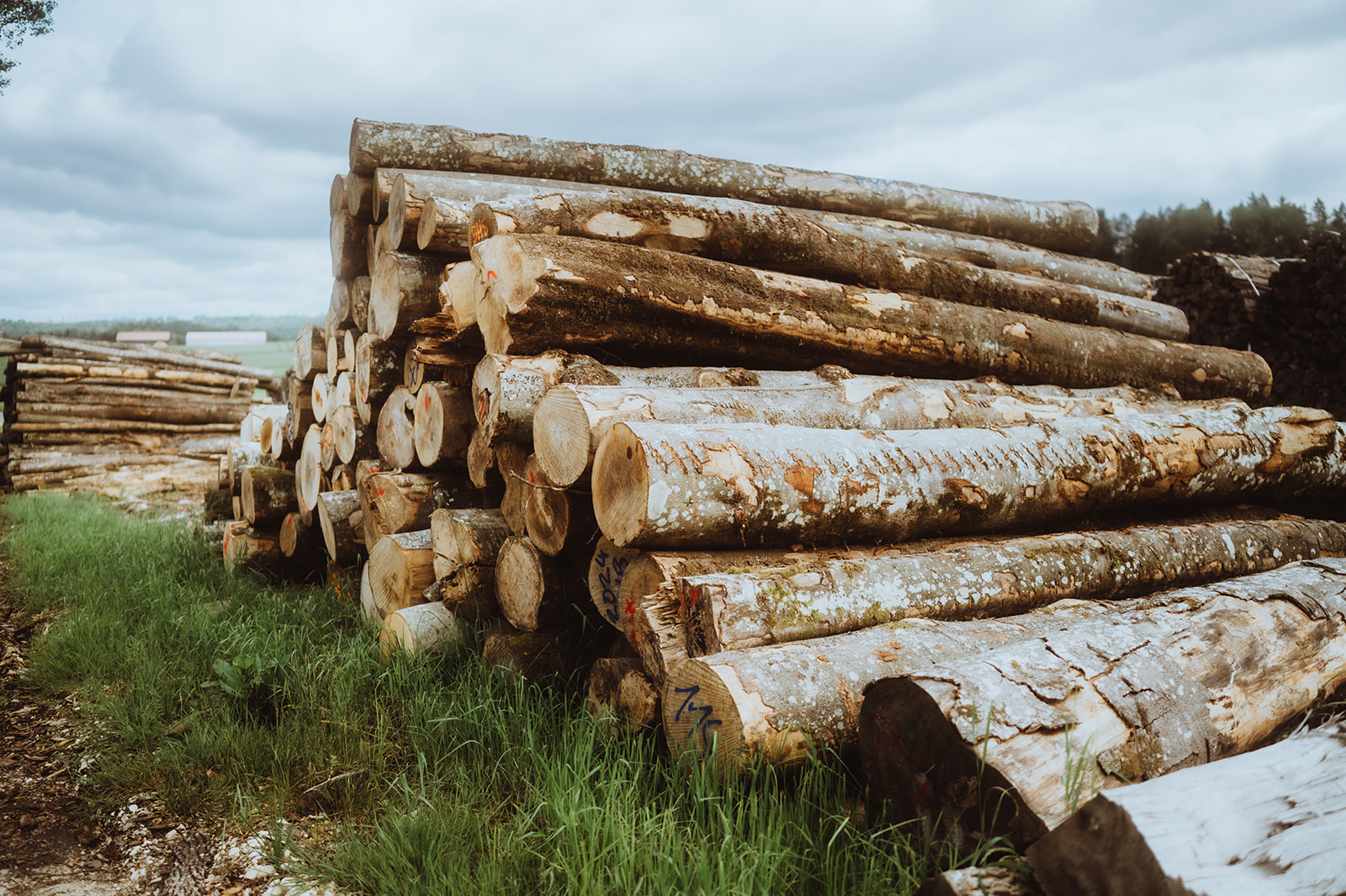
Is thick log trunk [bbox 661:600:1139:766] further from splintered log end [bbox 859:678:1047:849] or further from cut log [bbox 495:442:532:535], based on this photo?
cut log [bbox 495:442:532:535]

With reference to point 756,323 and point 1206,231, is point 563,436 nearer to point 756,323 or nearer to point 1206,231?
point 756,323

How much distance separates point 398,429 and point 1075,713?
3.55m

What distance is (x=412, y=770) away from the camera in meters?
2.67

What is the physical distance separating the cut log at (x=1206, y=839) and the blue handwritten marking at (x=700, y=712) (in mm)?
835

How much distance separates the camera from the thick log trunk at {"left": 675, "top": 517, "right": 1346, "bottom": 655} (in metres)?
2.30

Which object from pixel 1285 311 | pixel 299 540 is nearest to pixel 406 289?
pixel 299 540

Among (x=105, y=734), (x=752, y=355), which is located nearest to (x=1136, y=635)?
(x=752, y=355)

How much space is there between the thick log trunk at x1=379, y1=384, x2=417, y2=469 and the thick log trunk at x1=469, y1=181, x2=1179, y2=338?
43.6 inches

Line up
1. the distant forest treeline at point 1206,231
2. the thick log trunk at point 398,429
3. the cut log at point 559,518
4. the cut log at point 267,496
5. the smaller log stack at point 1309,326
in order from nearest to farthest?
1. the cut log at point 559,518
2. the thick log trunk at point 398,429
3. the cut log at point 267,496
4. the smaller log stack at point 1309,326
5. the distant forest treeline at point 1206,231

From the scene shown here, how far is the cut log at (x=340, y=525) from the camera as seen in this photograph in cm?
448

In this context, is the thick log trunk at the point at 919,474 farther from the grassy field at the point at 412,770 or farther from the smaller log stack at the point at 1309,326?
the smaller log stack at the point at 1309,326

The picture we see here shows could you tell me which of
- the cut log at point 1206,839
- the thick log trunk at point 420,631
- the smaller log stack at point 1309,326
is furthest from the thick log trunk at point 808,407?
the smaller log stack at point 1309,326

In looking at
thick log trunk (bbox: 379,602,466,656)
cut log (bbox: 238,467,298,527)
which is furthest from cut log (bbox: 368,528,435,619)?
cut log (bbox: 238,467,298,527)

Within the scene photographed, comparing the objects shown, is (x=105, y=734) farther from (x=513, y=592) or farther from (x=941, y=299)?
(x=941, y=299)
